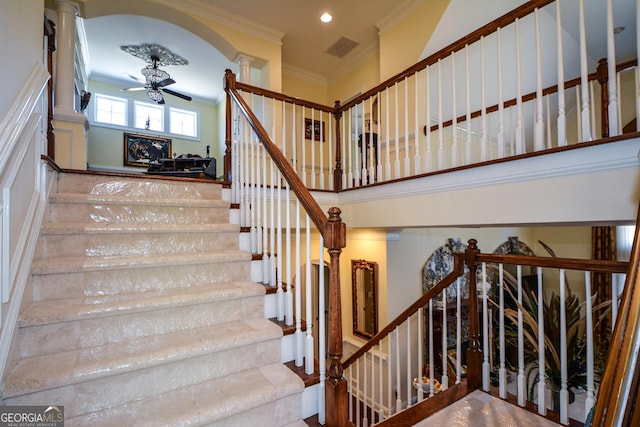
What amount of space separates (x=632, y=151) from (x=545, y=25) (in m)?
3.44

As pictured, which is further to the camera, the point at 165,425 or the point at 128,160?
the point at 128,160

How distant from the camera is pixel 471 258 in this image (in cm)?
205

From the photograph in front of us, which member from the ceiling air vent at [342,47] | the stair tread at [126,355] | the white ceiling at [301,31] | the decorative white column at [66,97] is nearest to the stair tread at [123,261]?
the stair tread at [126,355]

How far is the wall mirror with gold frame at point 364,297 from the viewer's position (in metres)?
3.96

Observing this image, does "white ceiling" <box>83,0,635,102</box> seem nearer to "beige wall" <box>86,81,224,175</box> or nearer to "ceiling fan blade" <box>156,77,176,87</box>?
"beige wall" <box>86,81,224,175</box>

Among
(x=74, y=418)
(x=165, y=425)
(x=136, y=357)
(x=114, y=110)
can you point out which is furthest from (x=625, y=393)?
(x=114, y=110)

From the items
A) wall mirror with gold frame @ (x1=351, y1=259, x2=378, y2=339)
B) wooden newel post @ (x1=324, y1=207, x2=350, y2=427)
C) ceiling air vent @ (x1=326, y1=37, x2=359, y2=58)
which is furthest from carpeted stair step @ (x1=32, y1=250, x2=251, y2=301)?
ceiling air vent @ (x1=326, y1=37, x2=359, y2=58)

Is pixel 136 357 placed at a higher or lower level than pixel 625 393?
lower

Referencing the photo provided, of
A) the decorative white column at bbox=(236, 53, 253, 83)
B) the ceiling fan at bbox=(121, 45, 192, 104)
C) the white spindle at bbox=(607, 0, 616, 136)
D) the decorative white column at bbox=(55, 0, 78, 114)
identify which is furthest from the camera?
the ceiling fan at bbox=(121, 45, 192, 104)

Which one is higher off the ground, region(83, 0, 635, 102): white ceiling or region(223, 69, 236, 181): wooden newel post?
Result: region(83, 0, 635, 102): white ceiling

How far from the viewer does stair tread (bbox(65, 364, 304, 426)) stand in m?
1.12

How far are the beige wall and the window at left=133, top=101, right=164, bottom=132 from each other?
13cm

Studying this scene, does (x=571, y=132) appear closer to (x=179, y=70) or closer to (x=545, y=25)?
(x=545, y=25)

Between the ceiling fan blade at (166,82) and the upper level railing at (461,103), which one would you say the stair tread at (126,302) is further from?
the ceiling fan blade at (166,82)
